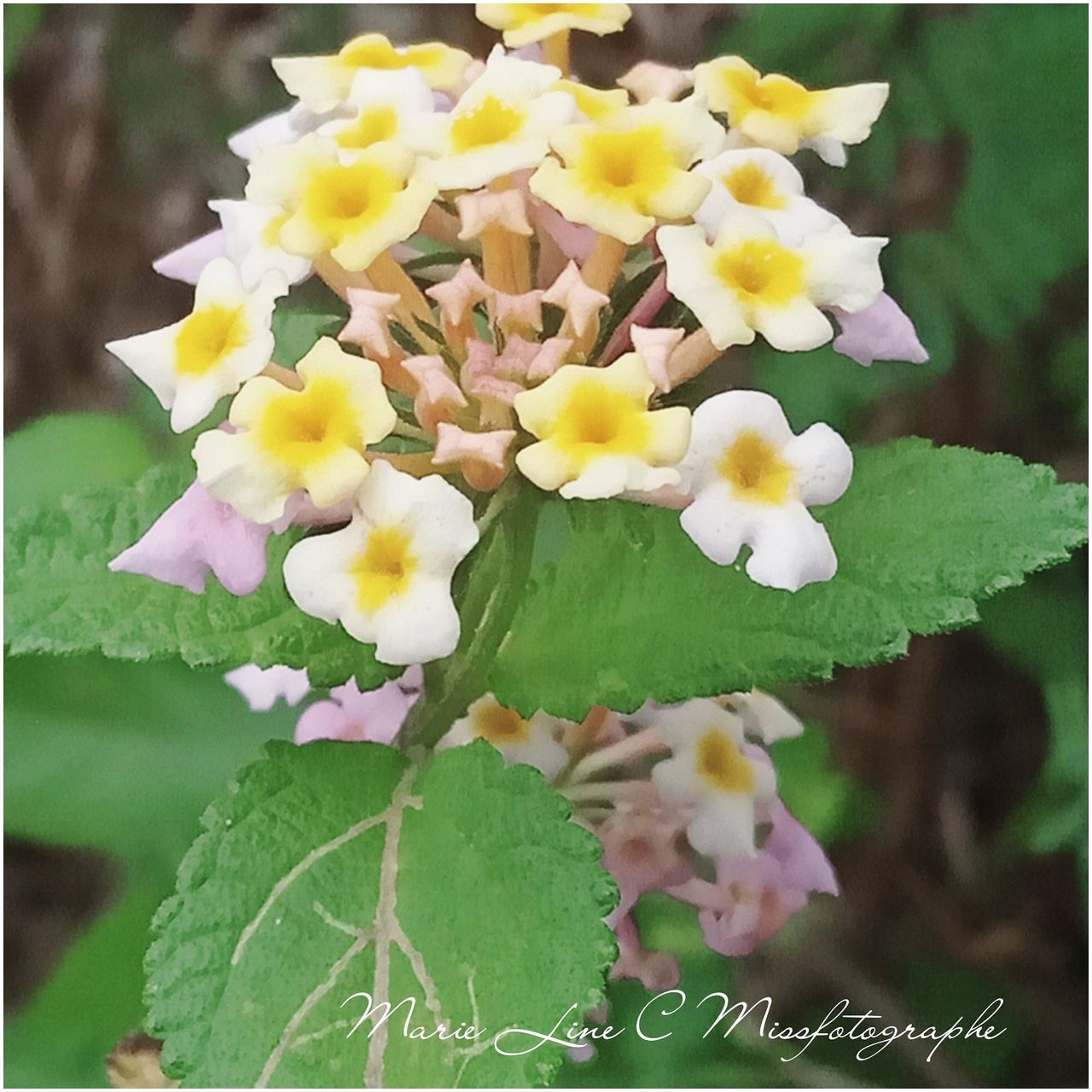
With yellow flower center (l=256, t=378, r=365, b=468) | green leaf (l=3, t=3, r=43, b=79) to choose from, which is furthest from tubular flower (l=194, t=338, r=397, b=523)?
green leaf (l=3, t=3, r=43, b=79)

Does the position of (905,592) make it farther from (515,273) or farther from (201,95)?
(201,95)

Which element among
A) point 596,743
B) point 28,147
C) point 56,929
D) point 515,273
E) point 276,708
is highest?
point 515,273

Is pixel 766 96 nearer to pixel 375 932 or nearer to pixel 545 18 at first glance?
pixel 545 18

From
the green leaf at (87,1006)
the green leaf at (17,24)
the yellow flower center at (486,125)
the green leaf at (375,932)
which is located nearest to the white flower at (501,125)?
the yellow flower center at (486,125)

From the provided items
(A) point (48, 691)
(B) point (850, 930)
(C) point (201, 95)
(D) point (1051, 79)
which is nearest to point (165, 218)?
(C) point (201, 95)

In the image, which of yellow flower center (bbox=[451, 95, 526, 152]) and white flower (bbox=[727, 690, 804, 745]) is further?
white flower (bbox=[727, 690, 804, 745])

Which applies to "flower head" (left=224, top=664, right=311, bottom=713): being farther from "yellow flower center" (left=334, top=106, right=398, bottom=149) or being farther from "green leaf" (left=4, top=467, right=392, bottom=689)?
"yellow flower center" (left=334, top=106, right=398, bottom=149)
